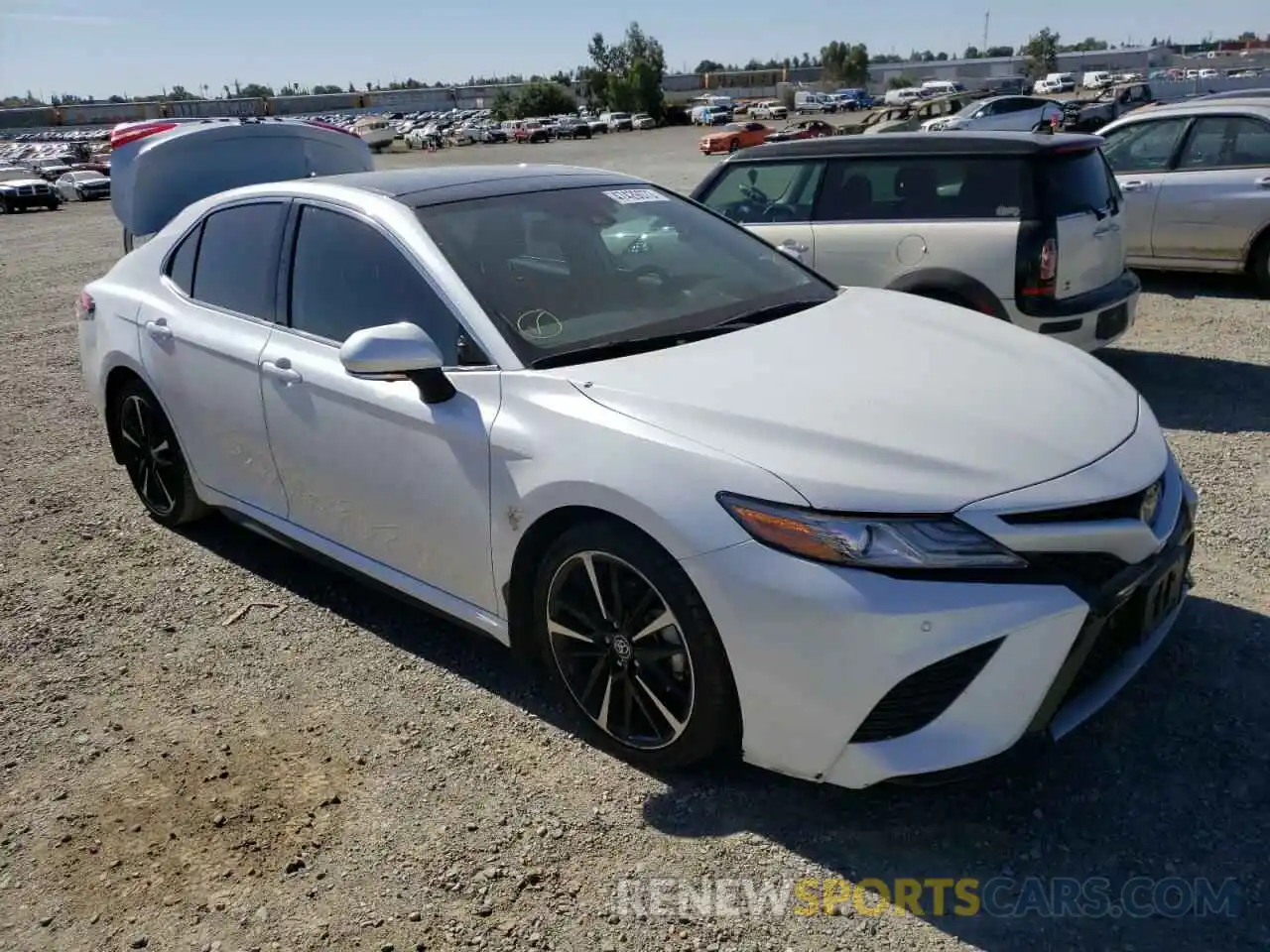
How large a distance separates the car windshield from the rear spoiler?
3.46 meters

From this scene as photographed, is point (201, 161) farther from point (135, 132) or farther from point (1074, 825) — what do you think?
point (1074, 825)

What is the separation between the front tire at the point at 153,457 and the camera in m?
4.64

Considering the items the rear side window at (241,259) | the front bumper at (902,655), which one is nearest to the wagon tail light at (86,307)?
the rear side window at (241,259)

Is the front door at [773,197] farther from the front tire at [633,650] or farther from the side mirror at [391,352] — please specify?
the front tire at [633,650]

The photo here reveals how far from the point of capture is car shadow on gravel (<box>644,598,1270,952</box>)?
2.38m

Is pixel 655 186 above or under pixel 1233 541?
above

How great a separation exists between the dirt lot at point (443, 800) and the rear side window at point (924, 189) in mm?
2489

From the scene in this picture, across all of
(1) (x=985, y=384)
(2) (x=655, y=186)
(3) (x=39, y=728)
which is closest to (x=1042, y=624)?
(1) (x=985, y=384)

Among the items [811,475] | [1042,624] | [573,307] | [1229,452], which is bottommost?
[1229,452]

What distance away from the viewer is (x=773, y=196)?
713 centimetres

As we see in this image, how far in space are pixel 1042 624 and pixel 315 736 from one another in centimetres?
221

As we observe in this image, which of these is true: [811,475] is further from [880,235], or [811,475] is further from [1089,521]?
[880,235]

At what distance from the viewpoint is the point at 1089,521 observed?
8.34 ft

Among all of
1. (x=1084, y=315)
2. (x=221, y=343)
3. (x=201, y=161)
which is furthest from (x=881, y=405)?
(x=201, y=161)
